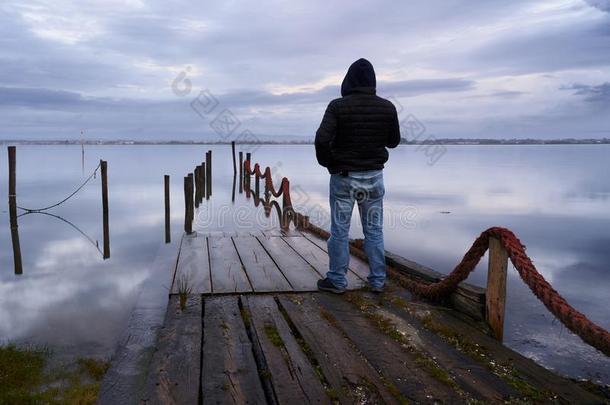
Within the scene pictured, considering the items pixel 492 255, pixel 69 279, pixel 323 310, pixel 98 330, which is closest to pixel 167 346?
pixel 323 310

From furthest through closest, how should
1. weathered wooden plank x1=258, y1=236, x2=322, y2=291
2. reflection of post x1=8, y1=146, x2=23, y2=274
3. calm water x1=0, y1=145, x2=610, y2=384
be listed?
reflection of post x1=8, y1=146, x2=23, y2=274 < calm water x1=0, y1=145, x2=610, y2=384 < weathered wooden plank x1=258, y1=236, x2=322, y2=291

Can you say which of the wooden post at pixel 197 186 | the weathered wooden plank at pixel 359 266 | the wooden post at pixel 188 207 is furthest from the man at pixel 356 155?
the wooden post at pixel 197 186

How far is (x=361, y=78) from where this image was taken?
4602mm

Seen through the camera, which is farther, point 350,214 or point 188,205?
point 188,205

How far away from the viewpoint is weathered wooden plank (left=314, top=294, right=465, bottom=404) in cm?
300

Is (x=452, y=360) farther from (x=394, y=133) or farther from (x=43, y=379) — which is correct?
(x=43, y=379)

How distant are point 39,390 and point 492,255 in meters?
4.39

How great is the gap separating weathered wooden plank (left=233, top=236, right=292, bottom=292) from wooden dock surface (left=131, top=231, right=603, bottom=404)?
43 mm

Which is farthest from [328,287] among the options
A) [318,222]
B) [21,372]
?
[318,222]

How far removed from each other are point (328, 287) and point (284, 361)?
178cm

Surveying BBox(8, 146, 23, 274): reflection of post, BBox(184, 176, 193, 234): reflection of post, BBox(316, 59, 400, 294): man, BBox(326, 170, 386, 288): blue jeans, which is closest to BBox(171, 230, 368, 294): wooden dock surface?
BBox(326, 170, 386, 288): blue jeans

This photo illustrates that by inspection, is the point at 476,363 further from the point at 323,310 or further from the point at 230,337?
the point at 230,337

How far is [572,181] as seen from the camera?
3369 centimetres

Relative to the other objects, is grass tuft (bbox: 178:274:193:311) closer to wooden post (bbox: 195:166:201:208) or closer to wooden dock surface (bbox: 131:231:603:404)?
wooden dock surface (bbox: 131:231:603:404)
